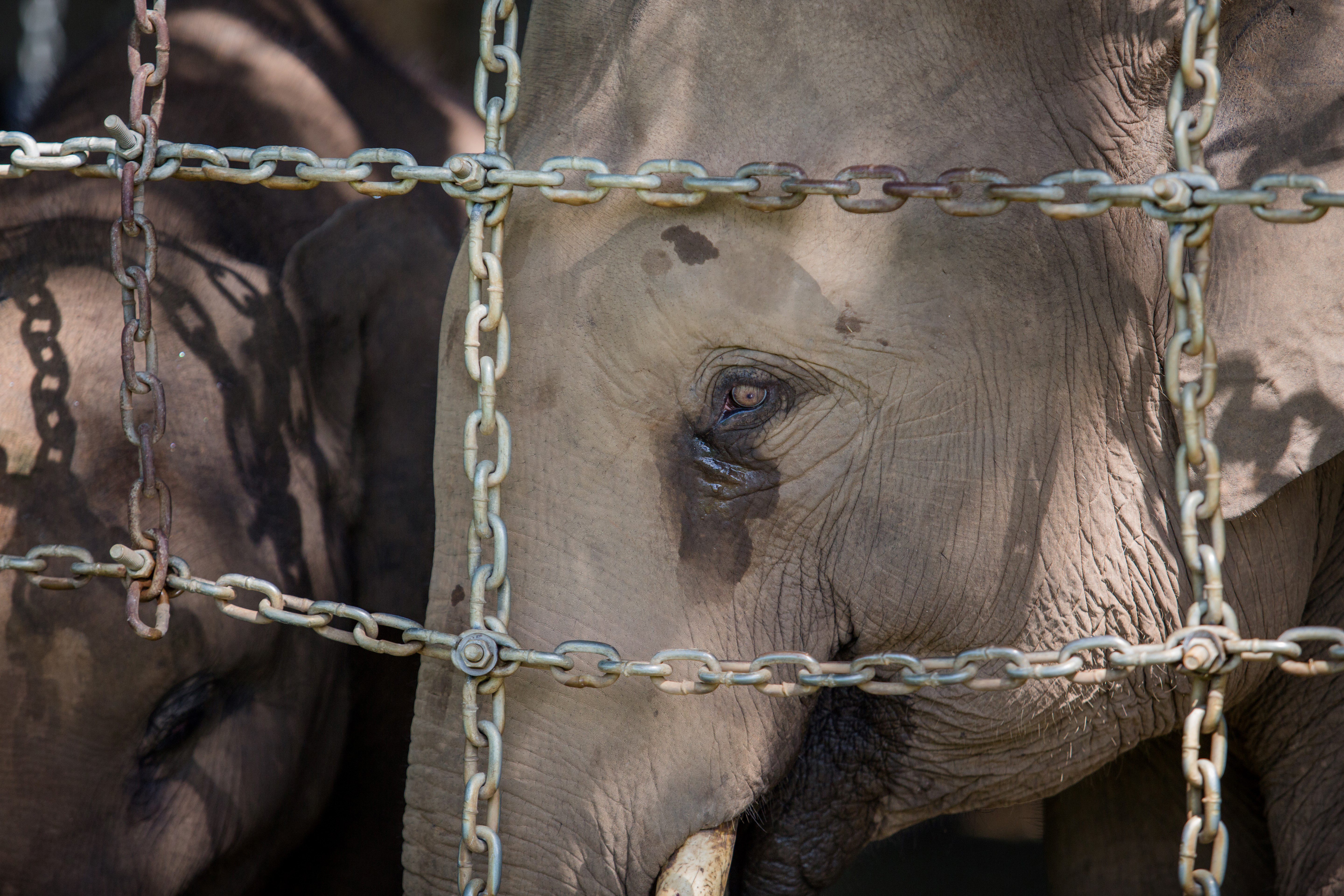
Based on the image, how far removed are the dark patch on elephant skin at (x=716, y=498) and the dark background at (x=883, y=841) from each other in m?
0.99

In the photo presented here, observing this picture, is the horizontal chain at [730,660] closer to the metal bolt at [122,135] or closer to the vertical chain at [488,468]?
the vertical chain at [488,468]

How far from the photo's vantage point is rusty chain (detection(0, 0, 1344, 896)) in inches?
49.1

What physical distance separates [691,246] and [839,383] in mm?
236

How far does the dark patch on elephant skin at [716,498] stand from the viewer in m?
1.58

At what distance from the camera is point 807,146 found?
1.55 m

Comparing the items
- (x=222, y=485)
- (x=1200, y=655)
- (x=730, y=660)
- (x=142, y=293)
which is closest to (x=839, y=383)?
(x=730, y=660)

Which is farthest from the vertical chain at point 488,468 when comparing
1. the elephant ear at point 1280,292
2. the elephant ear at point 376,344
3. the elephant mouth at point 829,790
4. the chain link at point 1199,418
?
the elephant ear at point 376,344

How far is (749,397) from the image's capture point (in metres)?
1.58

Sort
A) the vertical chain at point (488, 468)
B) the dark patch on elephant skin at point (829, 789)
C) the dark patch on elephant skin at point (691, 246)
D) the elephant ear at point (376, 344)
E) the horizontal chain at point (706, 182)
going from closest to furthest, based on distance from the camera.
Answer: the horizontal chain at point (706, 182), the vertical chain at point (488, 468), the dark patch on elephant skin at point (691, 246), the dark patch on elephant skin at point (829, 789), the elephant ear at point (376, 344)

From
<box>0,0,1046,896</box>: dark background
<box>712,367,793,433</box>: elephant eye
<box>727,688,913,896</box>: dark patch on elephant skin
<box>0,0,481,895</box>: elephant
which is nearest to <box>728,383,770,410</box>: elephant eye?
<box>712,367,793,433</box>: elephant eye

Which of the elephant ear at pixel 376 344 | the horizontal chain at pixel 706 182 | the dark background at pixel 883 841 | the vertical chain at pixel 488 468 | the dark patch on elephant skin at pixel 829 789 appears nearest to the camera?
the horizontal chain at pixel 706 182

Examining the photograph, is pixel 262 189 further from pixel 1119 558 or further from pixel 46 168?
pixel 1119 558

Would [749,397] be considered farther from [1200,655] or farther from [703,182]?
[1200,655]

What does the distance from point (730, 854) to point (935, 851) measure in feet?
8.78
